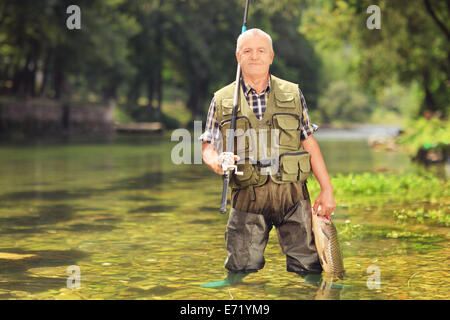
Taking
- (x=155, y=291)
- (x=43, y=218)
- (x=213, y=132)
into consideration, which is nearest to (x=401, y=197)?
(x=43, y=218)

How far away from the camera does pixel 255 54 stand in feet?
18.6

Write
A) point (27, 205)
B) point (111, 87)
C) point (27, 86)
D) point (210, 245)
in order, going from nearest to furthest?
1. point (210, 245)
2. point (27, 205)
3. point (27, 86)
4. point (111, 87)

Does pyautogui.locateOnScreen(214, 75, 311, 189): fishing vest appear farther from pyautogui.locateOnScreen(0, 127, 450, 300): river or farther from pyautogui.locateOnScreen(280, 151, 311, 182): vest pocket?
pyautogui.locateOnScreen(0, 127, 450, 300): river

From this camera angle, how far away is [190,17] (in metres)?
63.4

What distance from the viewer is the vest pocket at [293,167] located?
566cm

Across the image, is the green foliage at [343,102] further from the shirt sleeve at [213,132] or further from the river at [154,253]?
the shirt sleeve at [213,132]

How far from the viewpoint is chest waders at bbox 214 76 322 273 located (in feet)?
18.6

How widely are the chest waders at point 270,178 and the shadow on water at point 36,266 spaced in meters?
1.44

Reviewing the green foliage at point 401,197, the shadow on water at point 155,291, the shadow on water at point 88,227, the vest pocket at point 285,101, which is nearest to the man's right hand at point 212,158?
the vest pocket at point 285,101

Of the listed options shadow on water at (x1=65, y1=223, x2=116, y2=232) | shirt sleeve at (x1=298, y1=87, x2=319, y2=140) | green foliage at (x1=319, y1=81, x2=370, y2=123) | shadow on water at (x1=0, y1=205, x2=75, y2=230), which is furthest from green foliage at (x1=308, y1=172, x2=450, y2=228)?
green foliage at (x1=319, y1=81, x2=370, y2=123)
